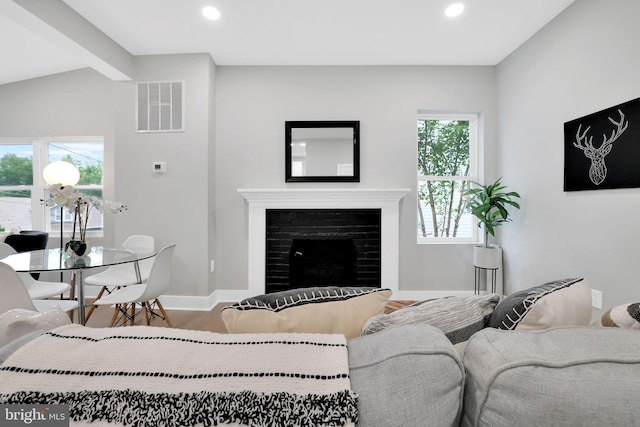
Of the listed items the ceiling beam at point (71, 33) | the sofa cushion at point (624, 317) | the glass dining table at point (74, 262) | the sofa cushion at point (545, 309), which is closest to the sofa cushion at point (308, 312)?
the sofa cushion at point (545, 309)

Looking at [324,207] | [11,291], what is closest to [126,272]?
[11,291]

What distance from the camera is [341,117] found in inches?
135

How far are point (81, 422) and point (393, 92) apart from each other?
362 centimetres

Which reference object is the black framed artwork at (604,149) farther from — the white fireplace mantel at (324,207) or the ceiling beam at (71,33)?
the ceiling beam at (71,33)

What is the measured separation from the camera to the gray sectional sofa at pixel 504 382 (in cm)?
50

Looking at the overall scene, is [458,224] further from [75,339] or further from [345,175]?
[75,339]

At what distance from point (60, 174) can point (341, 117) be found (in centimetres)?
330

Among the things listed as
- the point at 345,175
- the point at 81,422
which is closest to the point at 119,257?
→ the point at 81,422

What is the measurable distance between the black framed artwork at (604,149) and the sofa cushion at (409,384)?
2.30 m

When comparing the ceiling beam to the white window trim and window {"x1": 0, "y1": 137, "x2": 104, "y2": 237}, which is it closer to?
window {"x1": 0, "y1": 137, "x2": 104, "y2": 237}

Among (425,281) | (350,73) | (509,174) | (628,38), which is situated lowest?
(425,281)

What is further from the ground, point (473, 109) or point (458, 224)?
point (473, 109)

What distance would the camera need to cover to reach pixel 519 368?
1.75 feet

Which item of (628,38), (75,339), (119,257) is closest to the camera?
(75,339)
